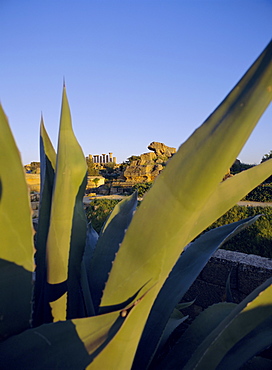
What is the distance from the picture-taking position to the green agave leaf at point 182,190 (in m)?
0.69

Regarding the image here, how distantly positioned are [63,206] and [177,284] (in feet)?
1.74

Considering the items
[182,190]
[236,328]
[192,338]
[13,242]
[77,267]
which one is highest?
[182,190]

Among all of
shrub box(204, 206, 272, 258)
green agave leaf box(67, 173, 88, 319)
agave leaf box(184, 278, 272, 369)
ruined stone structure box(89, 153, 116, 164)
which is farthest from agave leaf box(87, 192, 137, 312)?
ruined stone structure box(89, 153, 116, 164)

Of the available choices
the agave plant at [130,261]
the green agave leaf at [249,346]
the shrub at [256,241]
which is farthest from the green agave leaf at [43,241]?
the shrub at [256,241]

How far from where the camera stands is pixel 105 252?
1.19m

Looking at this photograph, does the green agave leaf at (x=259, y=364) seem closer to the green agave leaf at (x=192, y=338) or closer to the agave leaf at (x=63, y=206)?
the green agave leaf at (x=192, y=338)

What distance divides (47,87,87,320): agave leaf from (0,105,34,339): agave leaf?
0.12 meters

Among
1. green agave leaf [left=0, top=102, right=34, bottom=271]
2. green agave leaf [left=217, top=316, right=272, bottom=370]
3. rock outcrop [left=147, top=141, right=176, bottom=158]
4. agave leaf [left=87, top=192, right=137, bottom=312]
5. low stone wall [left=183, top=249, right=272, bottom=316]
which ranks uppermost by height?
rock outcrop [left=147, top=141, right=176, bottom=158]

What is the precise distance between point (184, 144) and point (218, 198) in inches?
12.5

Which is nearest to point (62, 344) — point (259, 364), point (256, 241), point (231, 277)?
point (259, 364)

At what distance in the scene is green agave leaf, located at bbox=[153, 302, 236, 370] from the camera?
1.02 meters

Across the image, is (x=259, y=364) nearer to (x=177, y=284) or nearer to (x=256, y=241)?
(x=177, y=284)

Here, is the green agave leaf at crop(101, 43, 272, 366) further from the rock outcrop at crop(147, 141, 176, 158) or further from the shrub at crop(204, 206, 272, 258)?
the rock outcrop at crop(147, 141, 176, 158)

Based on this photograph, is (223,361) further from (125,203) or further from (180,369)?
(125,203)
